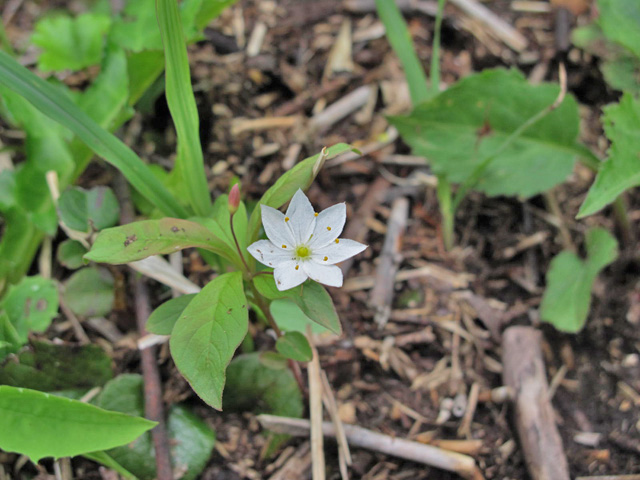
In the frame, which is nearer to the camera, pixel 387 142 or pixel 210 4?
pixel 210 4

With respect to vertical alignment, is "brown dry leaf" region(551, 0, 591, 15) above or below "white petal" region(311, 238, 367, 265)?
above

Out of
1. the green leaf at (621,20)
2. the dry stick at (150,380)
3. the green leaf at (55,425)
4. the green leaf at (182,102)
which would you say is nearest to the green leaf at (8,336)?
the green leaf at (55,425)

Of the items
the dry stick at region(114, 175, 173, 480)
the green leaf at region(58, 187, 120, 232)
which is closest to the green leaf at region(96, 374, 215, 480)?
the dry stick at region(114, 175, 173, 480)

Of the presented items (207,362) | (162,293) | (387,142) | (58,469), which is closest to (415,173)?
(387,142)

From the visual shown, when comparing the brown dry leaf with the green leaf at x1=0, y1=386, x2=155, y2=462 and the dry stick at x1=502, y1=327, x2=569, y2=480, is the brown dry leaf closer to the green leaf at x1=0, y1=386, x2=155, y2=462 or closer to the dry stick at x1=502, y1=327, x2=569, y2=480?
the dry stick at x1=502, y1=327, x2=569, y2=480

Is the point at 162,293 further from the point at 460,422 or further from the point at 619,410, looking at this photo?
the point at 619,410

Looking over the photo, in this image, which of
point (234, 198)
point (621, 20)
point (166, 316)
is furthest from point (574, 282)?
point (166, 316)
